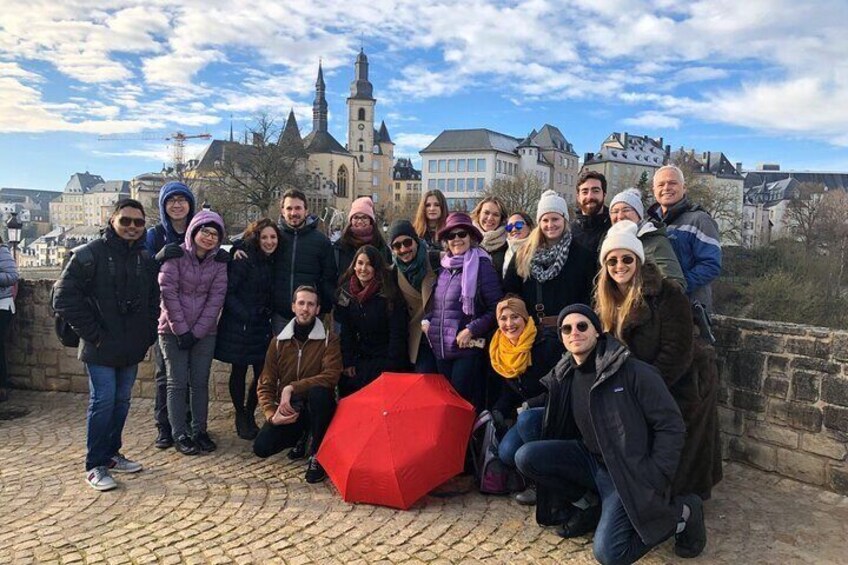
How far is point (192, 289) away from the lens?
18.1ft

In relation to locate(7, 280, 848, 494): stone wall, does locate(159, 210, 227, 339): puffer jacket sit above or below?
above

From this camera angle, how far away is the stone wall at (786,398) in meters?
4.77

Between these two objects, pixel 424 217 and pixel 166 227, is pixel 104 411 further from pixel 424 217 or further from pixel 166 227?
pixel 424 217

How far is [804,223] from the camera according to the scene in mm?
56438

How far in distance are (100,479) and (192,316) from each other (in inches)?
58.8

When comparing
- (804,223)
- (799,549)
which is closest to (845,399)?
(799,549)

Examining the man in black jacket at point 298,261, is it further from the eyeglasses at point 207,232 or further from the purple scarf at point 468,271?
the purple scarf at point 468,271

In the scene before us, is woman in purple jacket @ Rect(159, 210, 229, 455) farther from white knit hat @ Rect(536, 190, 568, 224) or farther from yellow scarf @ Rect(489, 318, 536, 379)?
white knit hat @ Rect(536, 190, 568, 224)

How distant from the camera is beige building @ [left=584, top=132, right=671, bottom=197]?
312 feet

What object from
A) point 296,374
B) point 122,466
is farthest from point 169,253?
point 122,466

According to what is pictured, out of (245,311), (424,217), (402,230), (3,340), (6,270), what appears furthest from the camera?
(3,340)

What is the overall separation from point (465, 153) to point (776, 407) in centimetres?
9251

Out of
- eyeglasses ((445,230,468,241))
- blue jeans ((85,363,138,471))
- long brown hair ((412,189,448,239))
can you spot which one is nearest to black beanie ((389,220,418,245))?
eyeglasses ((445,230,468,241))

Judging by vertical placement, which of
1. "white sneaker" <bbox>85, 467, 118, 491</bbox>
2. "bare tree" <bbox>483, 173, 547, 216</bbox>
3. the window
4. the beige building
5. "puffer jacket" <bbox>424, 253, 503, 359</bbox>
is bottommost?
"white sneaker" <bbox>85, 467, 118, 491</bbox>
